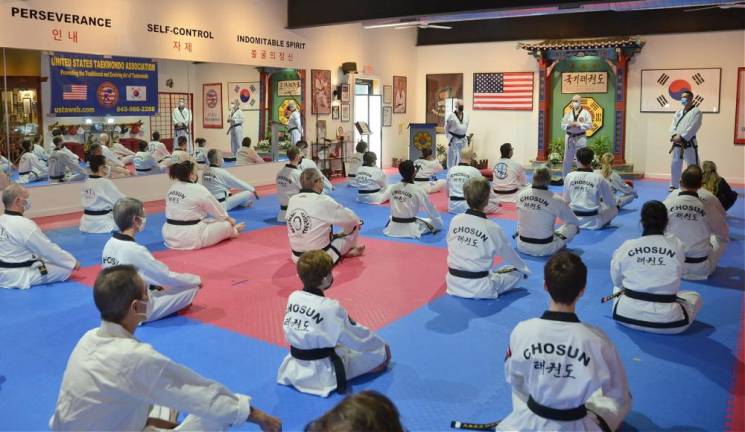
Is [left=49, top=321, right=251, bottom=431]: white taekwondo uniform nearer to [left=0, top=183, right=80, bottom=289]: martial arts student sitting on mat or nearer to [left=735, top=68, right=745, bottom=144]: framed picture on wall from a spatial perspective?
[left=0, top=183, right=80, bottom=289]: martial arts student sitting on mat

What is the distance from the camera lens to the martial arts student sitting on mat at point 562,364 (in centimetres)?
298

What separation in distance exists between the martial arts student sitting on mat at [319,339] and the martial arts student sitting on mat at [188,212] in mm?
4363

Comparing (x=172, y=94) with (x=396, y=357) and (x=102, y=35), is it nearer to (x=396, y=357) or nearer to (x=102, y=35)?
(x=102, y=35)

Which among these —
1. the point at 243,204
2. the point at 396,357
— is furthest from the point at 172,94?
the point at 396,357

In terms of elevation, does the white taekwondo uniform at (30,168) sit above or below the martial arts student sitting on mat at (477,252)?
above

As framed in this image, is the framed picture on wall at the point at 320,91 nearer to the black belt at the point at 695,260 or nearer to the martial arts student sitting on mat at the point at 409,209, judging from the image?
the martial arts student sitting on mat at the point at 409,209

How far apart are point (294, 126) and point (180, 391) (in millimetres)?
12964

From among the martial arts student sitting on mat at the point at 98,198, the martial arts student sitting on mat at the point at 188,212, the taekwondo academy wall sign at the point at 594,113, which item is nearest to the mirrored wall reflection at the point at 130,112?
the martial arts student sitting on mat at the point at 98,198

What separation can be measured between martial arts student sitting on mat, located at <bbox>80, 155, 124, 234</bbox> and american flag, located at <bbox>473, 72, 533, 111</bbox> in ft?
38.2

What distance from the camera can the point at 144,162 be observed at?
1226cm

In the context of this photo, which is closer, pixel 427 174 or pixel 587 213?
pixel 587 213

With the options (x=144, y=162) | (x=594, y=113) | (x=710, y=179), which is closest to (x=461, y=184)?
(x=710, y=179)

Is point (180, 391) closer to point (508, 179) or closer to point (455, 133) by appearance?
point (508, 179)

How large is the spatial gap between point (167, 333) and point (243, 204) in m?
6.28
